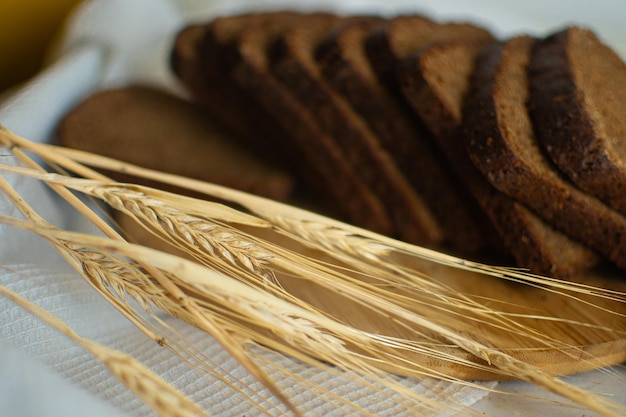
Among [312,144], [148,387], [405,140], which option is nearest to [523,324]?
[405,140]

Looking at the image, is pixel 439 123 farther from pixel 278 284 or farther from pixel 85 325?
pixel 85 325

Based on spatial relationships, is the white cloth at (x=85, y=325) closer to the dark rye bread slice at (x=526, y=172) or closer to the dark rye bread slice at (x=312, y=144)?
the dark rye bread slice at (x=526, y=172)

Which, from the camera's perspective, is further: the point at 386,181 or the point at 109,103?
the point at 109,103

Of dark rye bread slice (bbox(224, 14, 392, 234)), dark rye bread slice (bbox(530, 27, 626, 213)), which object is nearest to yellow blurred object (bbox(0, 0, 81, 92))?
dark rye bread slice (bbox(224, 14, 392, 234))

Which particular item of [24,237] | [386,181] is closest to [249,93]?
[386,181]

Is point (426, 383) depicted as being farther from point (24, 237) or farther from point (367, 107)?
point (24, 237)

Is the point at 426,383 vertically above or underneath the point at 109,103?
underneath

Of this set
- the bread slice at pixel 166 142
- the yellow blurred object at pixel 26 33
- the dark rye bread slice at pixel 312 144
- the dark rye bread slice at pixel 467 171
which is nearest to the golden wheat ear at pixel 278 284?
the dark rye bread slice at pixel 467 171
